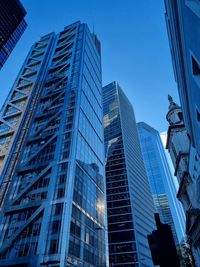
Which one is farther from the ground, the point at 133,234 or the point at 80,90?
the point at 80,90

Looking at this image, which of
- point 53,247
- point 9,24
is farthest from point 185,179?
point 9,24

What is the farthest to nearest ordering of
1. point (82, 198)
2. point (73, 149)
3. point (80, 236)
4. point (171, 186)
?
point (171, 186) < point (73, 149) < point (82, 198) < point (80, 236)

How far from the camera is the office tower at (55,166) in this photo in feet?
108

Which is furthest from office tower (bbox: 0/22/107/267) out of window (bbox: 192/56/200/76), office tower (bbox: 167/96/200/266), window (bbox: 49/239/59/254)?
window (bbox: 192/56/200/76)

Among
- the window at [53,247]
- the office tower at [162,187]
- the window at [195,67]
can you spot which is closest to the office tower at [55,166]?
the window at [53,247]

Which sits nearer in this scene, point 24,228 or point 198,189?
point 198,189

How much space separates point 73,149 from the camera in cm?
4409

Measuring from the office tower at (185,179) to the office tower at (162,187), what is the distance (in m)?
124

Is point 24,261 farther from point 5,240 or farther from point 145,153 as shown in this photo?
point 145,153

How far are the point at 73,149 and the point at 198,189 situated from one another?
2511 centimetres

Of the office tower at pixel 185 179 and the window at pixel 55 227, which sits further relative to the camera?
the window at pixel 55 227

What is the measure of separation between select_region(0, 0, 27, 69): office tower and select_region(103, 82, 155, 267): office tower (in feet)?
204

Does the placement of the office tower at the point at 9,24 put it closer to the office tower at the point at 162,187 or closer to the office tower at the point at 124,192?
the office tower at the point at 124,192

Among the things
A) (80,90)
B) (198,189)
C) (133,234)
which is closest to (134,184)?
(133,234)
